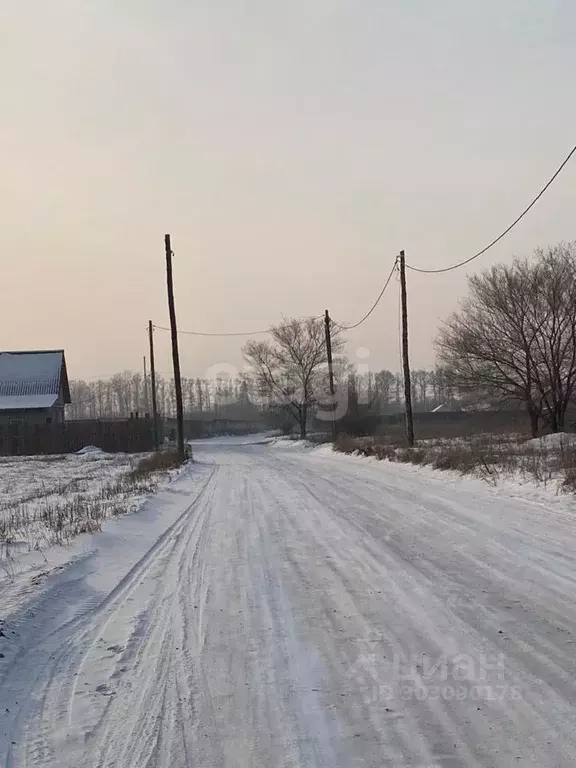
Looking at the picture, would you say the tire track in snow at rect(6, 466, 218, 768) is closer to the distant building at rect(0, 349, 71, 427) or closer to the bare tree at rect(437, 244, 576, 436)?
the bare tree at rect(437, 244, 576, 436)

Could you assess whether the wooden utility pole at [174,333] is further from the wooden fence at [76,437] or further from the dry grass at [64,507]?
the wooden fence at [76,437]

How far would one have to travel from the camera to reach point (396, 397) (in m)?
144

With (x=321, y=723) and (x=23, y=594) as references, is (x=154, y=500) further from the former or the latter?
(x=321, y=723)

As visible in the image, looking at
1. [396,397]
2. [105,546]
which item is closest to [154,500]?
[105,546]

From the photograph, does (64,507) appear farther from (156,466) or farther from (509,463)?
(156,466)

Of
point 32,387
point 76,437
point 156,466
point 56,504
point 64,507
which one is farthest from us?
point 32,387

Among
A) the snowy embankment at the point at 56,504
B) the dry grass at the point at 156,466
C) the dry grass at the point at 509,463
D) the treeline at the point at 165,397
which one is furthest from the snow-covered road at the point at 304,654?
the treeline at the point at 165,397

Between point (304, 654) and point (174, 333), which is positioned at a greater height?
point (174, 333)

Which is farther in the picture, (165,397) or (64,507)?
(165,397)

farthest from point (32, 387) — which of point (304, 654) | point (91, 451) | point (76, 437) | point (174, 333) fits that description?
point (304, 654)

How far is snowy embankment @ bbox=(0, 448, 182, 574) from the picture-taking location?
9406 millimetres

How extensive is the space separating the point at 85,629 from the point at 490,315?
3110 centimetres

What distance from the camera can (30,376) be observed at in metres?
48.9

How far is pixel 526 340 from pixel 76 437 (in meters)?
28.7
